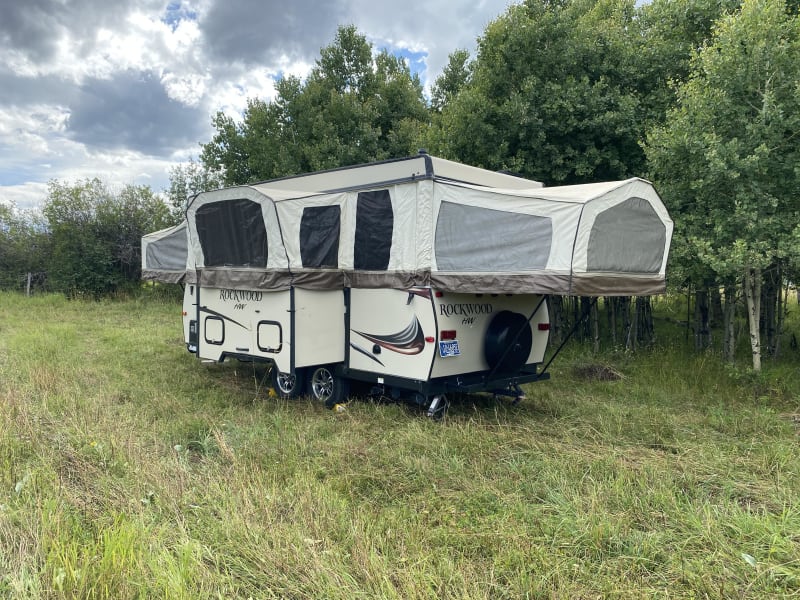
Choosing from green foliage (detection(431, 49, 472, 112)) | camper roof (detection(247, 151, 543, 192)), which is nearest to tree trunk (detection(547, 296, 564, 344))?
camper roof (detection(247, 151, 543, 192))

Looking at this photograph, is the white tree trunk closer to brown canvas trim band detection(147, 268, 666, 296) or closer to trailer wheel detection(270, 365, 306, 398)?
brown canvas trim band detection(147, 268, 666, 296)

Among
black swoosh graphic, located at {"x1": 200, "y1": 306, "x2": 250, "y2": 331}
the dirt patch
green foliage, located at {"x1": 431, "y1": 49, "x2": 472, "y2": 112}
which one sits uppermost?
green foliage, located at {"x1": 431, "y1": 49, "x2": 472, "y2": 112}

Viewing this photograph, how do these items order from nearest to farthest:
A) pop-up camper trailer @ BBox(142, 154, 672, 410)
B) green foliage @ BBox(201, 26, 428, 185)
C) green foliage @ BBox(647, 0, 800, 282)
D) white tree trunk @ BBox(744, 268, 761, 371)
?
pop-up camper trailer @ BBox(142, 154, 672, 410)
green foliage @ BBox(647, 0, 800, 282)
white tree trunk @ BBox(744, 268, 761, 371)
green foliage @ BBox(201, 26, 428, 185)

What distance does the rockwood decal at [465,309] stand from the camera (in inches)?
235

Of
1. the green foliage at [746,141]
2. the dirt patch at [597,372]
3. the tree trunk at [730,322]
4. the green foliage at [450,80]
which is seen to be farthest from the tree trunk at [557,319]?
the green foliage at [450,80]

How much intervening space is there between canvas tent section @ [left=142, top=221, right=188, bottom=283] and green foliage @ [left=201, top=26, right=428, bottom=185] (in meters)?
7.35

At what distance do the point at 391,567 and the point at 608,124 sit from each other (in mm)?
8557

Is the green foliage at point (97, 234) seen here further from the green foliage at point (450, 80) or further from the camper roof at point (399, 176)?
the camper roof at point (399, 176)

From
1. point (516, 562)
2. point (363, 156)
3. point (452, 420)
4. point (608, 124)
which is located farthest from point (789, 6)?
point (363, 156)

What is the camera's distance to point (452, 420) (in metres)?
6.10

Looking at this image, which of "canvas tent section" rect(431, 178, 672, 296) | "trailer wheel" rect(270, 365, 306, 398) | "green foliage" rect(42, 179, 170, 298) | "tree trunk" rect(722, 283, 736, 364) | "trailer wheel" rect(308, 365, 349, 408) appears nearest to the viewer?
"canvas tent section" rect(431, 178, 672, 296)

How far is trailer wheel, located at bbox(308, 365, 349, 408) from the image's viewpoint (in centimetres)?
690

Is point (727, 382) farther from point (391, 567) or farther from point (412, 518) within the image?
point (391, 567)

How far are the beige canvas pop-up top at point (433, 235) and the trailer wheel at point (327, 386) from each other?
44.1 inches
